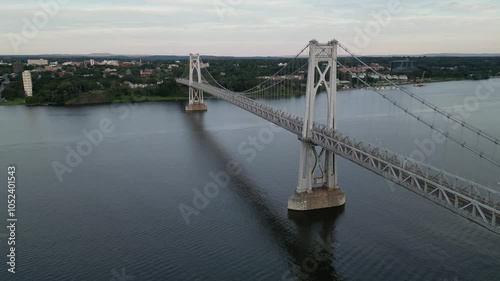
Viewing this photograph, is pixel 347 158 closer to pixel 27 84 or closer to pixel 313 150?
pixel 313 150

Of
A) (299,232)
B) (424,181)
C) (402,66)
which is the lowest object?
(299,232)

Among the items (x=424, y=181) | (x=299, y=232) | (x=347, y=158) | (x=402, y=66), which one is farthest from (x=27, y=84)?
(x=402, y=66)

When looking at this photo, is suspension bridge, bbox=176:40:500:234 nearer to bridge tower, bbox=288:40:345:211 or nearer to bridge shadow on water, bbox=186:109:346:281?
bridge tower, bbox=288:40:345:211

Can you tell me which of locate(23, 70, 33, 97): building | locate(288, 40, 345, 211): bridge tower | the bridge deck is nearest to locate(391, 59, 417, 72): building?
locate(23, 70, 33, 97): building

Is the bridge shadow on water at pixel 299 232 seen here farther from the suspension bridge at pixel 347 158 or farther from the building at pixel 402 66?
the building at pixel 402 66

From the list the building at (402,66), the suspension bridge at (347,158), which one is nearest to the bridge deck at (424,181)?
the suspension bridge at (347,158)
